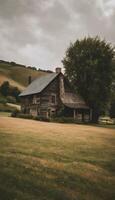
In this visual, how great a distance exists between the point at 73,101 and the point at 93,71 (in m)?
7.92

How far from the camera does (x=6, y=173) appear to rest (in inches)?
327

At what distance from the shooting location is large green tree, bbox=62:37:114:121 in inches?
2012

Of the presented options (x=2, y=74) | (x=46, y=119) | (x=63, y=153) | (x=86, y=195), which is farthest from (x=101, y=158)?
(x=2, y=74)

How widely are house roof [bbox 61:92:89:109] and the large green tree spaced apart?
5.70ft

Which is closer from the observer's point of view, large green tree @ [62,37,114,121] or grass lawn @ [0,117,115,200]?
grass lawn @ [0,117,115,200]

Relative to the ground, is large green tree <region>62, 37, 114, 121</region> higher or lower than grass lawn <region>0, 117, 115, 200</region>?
higher

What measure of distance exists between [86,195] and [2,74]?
124813mm

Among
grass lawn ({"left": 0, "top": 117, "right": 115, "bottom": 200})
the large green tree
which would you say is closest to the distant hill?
the large green tree

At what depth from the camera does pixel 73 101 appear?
51.2 metres

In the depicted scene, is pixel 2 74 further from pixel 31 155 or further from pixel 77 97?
pixel 31 155

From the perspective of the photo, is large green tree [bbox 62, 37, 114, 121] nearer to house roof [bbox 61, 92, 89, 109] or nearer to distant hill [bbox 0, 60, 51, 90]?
house roof [bbox 61, 92, 89, 109]

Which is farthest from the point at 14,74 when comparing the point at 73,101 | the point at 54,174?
the point at 54,174

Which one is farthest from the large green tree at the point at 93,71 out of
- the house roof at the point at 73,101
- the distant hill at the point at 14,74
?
the distant hill at the point at 14,74

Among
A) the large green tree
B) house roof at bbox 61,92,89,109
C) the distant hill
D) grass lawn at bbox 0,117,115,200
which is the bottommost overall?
grass lawn at bbox 0,117,115,200
